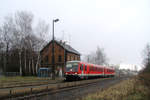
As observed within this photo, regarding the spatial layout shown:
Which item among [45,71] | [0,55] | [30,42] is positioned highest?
[30,42]

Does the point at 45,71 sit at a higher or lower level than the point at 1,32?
lower

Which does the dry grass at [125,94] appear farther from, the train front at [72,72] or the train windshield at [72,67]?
the train windshield at [72,67]

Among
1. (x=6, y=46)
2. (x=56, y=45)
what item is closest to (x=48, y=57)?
(x=56, y=45)

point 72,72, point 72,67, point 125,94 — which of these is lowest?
point 125,94

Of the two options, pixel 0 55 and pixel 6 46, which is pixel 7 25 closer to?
pixel 6 46

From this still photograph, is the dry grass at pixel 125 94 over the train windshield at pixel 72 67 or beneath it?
beneath

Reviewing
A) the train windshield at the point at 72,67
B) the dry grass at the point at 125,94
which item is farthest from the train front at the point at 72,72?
the dry grass at the point at 125,94

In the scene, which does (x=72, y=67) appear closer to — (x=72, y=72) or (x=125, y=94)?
(x=72, y=72)

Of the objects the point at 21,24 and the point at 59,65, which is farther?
the point at 59,65

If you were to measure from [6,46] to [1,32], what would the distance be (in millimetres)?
4395

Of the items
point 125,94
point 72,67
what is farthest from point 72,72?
point 125,94

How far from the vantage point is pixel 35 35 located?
133 feet

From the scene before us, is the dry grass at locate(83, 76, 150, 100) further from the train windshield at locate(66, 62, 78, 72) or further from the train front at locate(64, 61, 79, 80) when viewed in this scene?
the train windshield at locate(66, 62, 78, 72)

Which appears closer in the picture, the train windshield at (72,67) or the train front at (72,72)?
the train front at (72,72)
